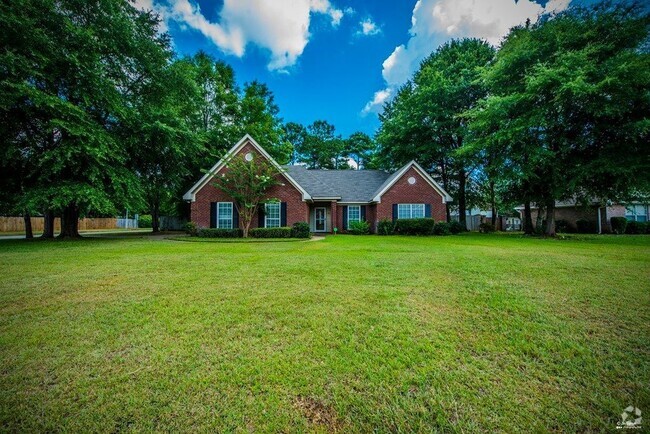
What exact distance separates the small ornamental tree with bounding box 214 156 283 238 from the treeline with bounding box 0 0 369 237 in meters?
3.26

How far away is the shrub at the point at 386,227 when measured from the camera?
59.0 ft

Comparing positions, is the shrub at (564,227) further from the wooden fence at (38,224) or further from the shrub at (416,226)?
the wooden fence at (38,224)

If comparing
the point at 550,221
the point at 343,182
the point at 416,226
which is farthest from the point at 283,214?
the point at 550,221

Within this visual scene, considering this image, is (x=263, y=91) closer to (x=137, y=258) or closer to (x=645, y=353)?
(x=137, y=258)

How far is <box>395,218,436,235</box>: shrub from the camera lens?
1709 centimetres

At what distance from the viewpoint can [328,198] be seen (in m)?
19.1

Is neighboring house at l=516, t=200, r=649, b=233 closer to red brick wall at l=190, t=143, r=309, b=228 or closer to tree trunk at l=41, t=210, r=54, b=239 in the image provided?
red brick wall at l=190, t=143, r=309, b=228

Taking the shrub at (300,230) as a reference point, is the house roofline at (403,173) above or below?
above

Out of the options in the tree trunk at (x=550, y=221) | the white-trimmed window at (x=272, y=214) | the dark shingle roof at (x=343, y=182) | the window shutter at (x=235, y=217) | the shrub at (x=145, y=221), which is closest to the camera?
the tree trunk at (x=550, y=221)

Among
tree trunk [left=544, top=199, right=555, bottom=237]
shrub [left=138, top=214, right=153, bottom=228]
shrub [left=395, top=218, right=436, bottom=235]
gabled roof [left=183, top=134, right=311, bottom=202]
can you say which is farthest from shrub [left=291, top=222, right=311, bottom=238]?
shrub [left=138, top=214, right=153, bottom=228]

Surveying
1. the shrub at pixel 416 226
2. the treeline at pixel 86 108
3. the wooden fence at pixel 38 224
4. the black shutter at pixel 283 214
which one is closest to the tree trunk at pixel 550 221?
the shrub at pixel 416 226

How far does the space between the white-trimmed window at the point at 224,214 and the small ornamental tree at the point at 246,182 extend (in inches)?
38.8

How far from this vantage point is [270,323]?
3.25 metres

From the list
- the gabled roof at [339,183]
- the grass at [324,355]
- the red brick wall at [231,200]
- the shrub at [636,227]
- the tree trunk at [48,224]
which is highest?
the gabled roof at [339,183]
